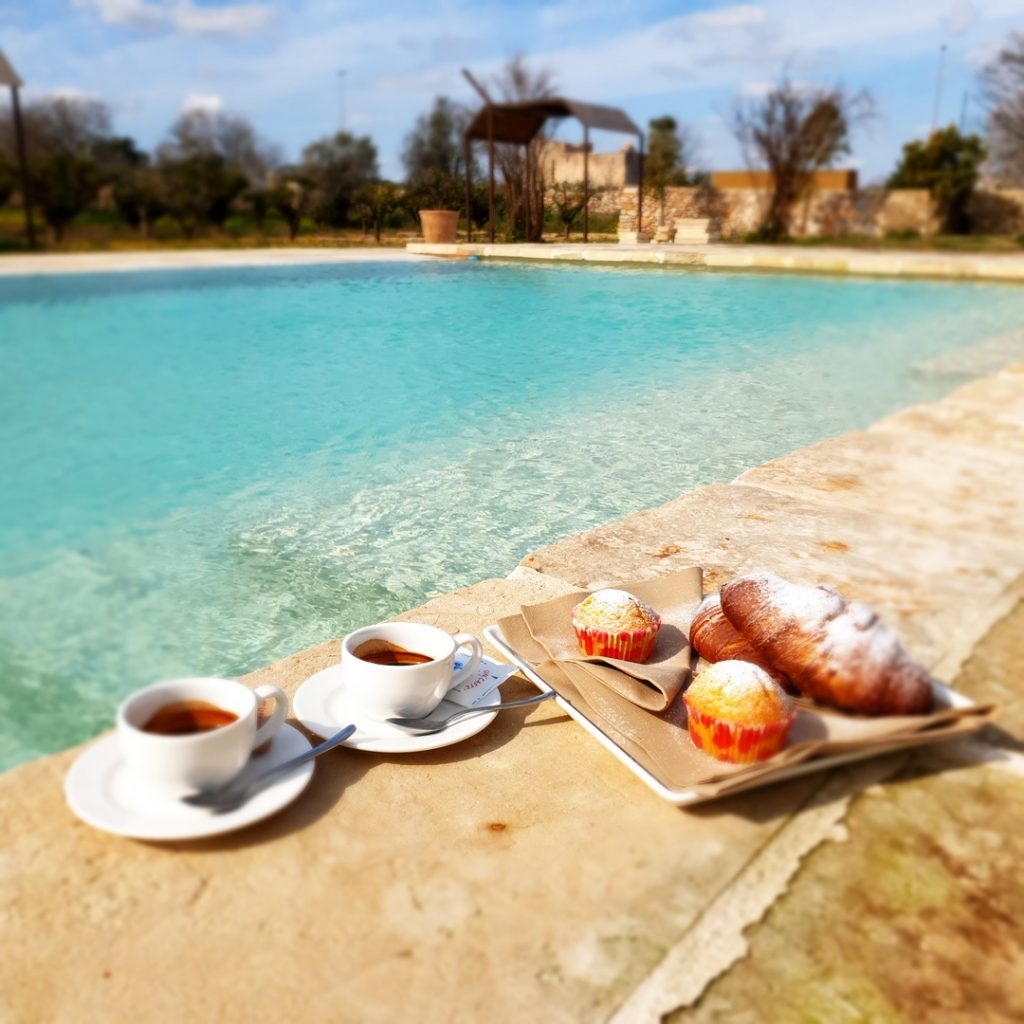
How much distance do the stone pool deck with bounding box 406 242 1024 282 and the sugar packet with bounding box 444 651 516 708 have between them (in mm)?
1329

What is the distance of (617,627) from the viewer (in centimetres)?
127

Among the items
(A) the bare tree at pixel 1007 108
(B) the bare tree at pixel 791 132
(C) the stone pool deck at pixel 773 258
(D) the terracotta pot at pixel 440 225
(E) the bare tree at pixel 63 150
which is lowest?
(C) the stone pool deck at pixel 773 258

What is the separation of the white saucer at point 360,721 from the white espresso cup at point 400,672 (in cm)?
2

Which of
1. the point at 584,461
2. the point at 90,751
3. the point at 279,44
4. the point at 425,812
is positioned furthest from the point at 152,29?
the point at 584,461

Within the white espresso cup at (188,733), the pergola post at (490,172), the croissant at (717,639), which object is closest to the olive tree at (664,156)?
the pergola post at (490,172)

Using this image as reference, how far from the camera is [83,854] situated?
90cm

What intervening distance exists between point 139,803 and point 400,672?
1.10 feet

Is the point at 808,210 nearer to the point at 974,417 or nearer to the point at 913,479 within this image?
the point at 974,417

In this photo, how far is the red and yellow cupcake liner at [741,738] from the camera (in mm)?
1050

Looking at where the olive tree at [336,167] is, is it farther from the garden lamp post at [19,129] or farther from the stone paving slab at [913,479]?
the stone paving slab at [913,479]

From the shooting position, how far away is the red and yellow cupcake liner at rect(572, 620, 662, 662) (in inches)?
50.1

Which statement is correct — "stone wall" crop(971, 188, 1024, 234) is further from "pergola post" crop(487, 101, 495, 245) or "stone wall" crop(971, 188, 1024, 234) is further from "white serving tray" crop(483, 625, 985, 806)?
"white serving tray" crop(483, 625, 985, 806)

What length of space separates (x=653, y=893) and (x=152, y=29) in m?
1.20

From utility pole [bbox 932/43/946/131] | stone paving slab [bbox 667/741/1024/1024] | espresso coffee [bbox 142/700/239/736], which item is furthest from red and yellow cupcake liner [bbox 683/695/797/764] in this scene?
utility pole [bbox 932/43/946/131]
